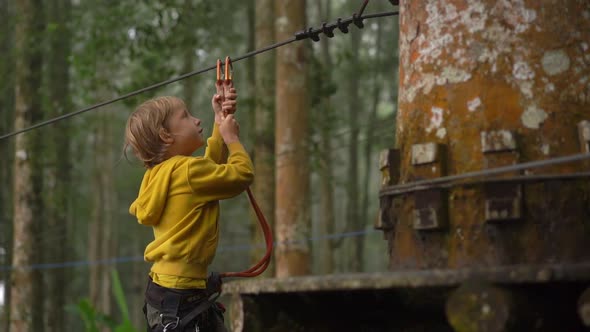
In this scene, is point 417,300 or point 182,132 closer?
point 417,300

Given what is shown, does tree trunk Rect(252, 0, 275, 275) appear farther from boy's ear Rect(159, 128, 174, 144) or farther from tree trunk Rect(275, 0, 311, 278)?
boy's ear Rect(159, 128, 174, 144)

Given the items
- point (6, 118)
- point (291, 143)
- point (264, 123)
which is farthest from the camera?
point (6, 118)

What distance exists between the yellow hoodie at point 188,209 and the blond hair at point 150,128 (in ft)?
0.42

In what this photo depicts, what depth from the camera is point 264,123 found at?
397 inches

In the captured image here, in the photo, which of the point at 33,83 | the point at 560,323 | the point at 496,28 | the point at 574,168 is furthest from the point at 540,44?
the point at 33,83

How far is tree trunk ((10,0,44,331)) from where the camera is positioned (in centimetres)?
1063

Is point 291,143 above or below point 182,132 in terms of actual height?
above

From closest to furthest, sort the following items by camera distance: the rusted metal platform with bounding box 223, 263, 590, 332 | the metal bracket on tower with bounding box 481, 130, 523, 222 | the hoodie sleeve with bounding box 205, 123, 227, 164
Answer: the rusted metal platform with bounding box 223, 263, 590, 332 → the metal bracket on tower with bounding box 481, 130, 523, 222 → the hoodie sleeve with bounding box 205, 123, 227, 164

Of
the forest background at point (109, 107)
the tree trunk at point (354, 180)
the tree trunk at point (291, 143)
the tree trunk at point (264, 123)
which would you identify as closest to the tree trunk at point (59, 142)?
the forest background at point (109, 107)

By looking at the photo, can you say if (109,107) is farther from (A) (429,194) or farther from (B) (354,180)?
(A) (429,194)

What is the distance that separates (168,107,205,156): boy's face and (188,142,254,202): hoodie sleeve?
0.23 meters

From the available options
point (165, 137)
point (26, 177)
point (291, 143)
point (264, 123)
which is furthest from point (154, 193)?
point (26, 177)

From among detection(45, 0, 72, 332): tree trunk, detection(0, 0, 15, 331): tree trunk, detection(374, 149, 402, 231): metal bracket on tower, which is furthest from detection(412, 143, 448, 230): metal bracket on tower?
detection(45, 0, 72, 332): tree trunk

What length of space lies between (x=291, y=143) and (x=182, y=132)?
16.7ft
